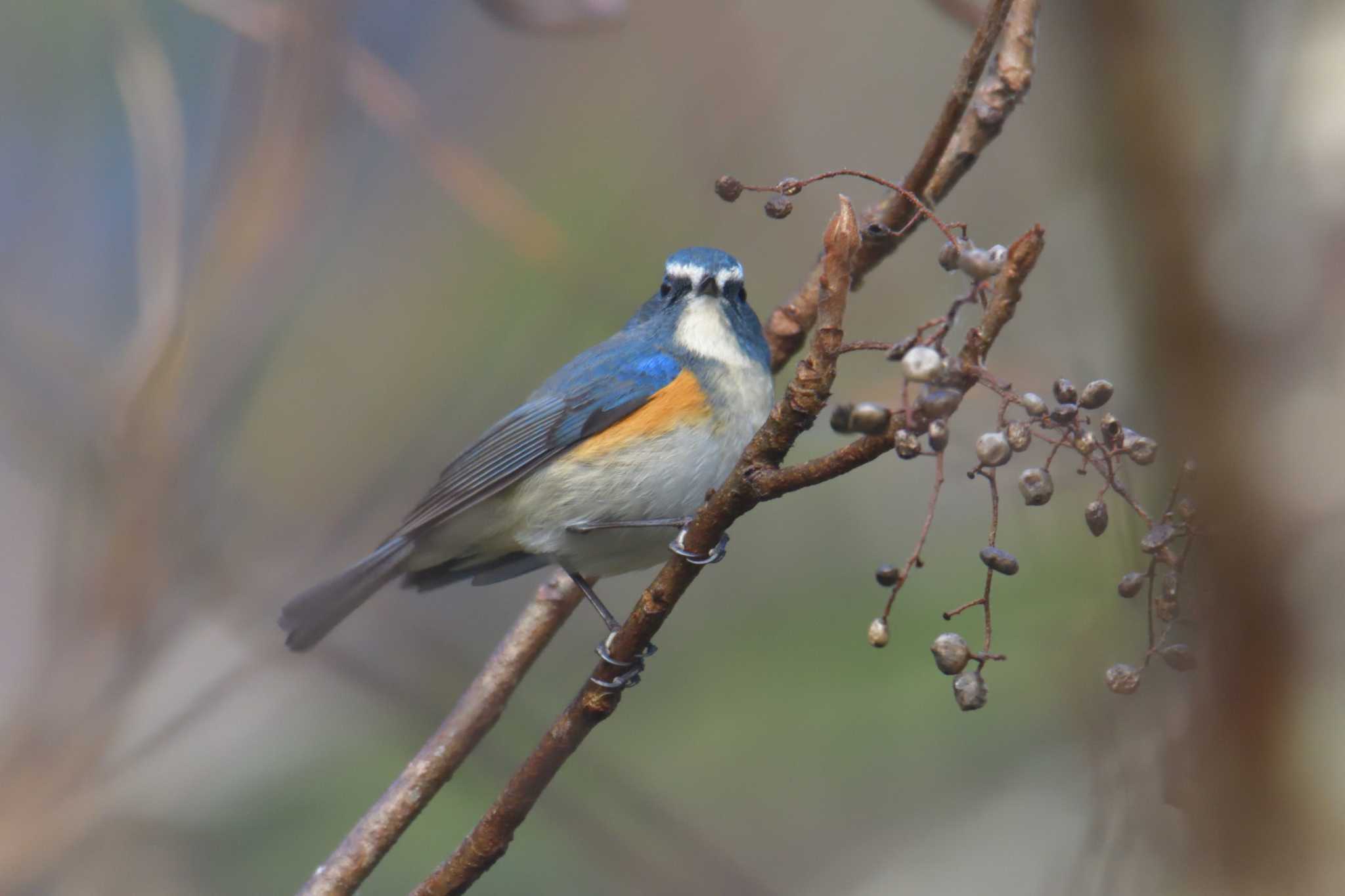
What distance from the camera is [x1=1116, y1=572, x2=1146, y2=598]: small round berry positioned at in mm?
1897

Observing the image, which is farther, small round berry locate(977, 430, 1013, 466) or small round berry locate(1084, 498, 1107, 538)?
small round berry locate(1084, 498, 1107, 538)

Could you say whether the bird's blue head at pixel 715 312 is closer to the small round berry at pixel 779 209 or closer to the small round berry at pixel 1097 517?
the small round berry at pixel 779 209

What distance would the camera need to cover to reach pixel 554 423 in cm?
437

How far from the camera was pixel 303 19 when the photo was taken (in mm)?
4113

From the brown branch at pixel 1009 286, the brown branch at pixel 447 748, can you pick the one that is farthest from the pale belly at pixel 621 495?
the brown branch at pixel 1009 286

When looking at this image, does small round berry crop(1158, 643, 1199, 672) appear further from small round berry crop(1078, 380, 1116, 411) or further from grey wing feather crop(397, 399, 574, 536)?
grey wing feather crop(397, 399, 574, 536)

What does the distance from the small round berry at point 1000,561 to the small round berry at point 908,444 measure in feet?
1.07

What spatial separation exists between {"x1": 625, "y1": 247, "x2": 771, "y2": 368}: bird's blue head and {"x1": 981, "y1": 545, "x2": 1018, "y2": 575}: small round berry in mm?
2242

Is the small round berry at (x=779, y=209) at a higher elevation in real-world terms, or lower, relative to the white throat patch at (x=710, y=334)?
lower

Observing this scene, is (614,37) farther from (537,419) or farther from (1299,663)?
(1299,663)

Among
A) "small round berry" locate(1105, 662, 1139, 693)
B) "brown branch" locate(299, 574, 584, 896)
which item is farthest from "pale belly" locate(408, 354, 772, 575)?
"small round berry" locate(1105, 662, 1139, 693)

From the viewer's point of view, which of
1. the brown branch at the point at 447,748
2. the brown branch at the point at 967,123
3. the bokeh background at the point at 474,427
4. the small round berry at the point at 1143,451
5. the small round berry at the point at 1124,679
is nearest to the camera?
the small round berry at the point at 1143,451

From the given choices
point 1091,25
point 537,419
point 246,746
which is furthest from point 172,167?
point 1091,25

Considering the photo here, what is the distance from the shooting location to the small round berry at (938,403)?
5.56 ft
